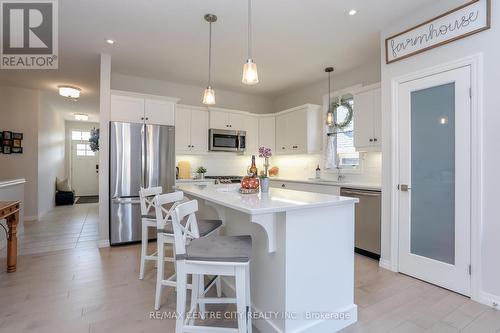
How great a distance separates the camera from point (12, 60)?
396cm

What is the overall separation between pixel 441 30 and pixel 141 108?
394 centimetres

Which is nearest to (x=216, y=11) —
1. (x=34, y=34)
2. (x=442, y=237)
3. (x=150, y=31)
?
(x=150, y=31)

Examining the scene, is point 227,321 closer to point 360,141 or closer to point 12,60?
point 360,141

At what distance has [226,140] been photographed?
521cm

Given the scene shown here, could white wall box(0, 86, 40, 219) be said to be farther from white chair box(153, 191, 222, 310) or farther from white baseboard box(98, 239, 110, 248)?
white chair box(153, 191, 222, 310)

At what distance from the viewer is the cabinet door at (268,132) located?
5.61 m

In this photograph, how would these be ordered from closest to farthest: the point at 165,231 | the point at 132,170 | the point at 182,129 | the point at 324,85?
1. the point at 165,231
2. the point at 132,170
3. the point at 182,129
4. the point at 324,85

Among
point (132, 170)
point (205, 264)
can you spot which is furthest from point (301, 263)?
point (132, 170)

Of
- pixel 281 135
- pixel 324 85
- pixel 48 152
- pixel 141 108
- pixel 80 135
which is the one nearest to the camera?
pixel 141 108

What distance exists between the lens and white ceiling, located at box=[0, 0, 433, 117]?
2.68m

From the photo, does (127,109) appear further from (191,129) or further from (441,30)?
(441,30)

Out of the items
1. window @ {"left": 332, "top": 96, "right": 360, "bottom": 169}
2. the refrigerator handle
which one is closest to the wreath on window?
window @ {"left": 332, "top": 96, "right": 360, "bottom": 169}

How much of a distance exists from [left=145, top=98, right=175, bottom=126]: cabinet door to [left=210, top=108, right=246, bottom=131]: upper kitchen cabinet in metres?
0.91

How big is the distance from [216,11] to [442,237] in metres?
3.23
